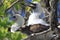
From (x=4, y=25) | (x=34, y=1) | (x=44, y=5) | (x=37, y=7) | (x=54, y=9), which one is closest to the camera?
(x=54, y=9)

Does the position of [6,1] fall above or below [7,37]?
above

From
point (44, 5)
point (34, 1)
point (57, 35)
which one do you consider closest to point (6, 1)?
point (34, 1)

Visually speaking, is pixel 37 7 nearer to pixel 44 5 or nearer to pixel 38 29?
pixel 44 5

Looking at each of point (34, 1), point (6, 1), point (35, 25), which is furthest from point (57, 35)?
point (6, 1)

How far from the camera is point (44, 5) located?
5.34 ft

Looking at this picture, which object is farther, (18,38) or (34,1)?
(34,1)

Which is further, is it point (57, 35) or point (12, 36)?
point (57, 35)

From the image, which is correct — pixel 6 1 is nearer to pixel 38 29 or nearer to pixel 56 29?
pixel 38 29

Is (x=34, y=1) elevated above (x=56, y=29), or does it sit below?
above

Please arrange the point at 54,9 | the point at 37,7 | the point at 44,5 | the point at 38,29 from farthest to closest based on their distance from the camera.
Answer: the point at 37,7 < the point at 44,5 < the point at 38,29 < the point at 54,9

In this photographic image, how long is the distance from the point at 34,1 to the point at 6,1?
243 mm

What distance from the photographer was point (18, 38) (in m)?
1.06

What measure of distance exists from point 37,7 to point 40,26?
1.73ft

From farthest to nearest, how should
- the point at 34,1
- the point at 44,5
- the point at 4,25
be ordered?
the point at 34,1, the point at 44,5, the point at 4,25
